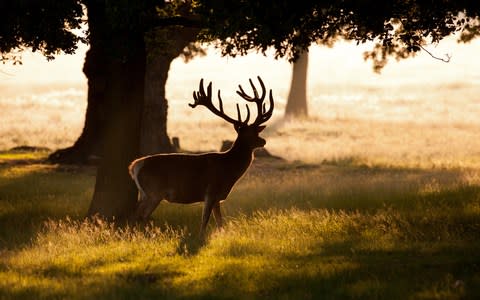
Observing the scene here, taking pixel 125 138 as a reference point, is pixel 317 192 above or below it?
below

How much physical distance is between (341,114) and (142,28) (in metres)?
43.5

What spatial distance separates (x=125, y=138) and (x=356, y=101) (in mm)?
58310

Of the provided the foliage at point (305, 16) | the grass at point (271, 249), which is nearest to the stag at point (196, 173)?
the grass at point (271, 249)

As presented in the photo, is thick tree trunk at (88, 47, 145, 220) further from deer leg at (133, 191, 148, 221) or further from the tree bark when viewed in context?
the tree bark

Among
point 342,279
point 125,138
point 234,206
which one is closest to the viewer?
point 342,279

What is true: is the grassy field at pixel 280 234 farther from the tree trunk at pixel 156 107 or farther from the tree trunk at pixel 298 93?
the tree trunk at pixel 298 93

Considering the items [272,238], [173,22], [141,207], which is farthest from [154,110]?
[272,238]

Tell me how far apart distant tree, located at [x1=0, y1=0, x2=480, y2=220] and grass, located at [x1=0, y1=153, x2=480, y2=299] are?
164 centimetres

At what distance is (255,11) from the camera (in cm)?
1405

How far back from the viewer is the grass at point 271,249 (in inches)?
428

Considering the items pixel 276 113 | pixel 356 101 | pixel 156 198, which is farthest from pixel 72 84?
pixel 156 198

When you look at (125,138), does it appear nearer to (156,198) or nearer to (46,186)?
(156,198)

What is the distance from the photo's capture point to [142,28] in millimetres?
15938

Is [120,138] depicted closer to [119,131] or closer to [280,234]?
[119,131]
